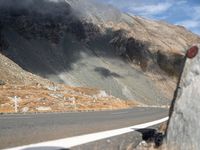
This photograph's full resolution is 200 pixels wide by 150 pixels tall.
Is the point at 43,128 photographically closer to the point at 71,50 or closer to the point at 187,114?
the point at 187,114

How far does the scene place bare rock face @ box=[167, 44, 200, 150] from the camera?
7.50 m

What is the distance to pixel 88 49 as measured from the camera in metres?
121

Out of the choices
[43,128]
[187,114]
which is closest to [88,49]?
[43,128]

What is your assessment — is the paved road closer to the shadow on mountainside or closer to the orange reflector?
the orange reflector

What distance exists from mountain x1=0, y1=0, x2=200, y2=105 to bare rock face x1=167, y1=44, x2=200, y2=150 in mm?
92497

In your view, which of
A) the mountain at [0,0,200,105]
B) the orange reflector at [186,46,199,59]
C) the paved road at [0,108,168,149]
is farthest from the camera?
the mountain at [0,0,200,105]

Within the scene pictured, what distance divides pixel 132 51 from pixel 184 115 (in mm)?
131129

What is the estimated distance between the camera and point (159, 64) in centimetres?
14688

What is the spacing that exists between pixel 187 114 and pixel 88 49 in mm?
113697

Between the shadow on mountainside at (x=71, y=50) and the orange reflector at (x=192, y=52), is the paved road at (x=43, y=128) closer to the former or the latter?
the orange reflector at (x=192, y=52)

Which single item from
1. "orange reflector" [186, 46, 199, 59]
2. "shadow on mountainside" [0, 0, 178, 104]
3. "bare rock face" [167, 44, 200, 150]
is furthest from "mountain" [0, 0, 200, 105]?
"bare rock face" [167, 44, 200, 150]

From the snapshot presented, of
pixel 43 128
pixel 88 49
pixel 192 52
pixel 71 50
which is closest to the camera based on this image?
pixel 192 52

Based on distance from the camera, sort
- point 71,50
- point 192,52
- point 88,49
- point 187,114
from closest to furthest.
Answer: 1. point 187,114
2. point 192,52
3. point 71,50
4. point 88,49

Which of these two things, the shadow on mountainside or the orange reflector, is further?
the shadow on mountainside
